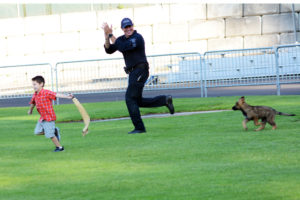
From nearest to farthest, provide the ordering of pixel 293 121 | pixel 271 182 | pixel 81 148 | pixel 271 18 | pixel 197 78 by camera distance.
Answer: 1. pixel 271 182
2. pixel 81 148
3. pixel 293 121
4. pixel 197 78
5. pixel 271 18

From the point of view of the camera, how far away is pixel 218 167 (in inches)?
292

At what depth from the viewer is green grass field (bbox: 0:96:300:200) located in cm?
635

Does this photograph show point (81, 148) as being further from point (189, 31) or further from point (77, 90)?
point (189, 31)

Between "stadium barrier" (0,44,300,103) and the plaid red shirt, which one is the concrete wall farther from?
the plaid red shirt

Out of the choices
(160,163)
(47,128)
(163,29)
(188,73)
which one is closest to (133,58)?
(47,128)

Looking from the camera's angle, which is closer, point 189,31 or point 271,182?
point 271,182

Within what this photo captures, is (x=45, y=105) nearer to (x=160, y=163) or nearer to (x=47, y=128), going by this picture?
(x=47, y=128)

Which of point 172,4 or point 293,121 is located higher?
point 172,4

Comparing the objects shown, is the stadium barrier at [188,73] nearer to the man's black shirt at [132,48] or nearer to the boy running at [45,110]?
the man's black shirt at [132,48]

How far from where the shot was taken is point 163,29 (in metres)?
31.3

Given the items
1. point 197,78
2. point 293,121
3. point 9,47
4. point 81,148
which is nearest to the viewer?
point 81,148

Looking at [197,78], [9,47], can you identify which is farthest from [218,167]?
[9,47]

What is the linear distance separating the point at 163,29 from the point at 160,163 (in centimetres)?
2376

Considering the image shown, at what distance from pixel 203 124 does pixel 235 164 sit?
4.85 m
